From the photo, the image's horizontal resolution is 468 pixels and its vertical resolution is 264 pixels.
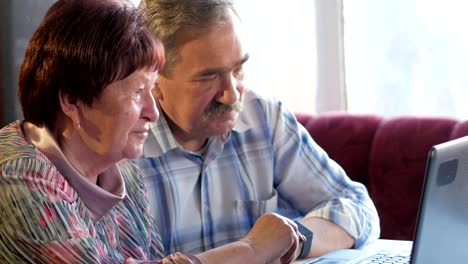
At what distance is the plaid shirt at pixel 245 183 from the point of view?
194 cm

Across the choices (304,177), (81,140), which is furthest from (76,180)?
(304,177)

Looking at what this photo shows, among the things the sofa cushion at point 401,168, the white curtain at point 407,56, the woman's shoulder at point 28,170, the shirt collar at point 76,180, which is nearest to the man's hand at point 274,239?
the shirt collar at point 76,180

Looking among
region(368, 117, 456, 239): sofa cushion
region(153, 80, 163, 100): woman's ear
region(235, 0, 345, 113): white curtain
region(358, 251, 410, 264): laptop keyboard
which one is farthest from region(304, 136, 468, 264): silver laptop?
region(235, 0, 345, 113): white curtain

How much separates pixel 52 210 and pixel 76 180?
0.40ft

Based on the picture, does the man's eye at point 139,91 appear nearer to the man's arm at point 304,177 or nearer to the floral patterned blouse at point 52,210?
the floral patterned blouse at point 52,210

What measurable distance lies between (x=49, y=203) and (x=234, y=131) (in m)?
0.73

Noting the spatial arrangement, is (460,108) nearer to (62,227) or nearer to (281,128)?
(281,128)

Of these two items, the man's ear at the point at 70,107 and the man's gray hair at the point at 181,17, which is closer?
the man's ear at the point at 70,107

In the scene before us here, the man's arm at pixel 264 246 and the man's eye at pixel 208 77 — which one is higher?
the man's eye at pixel 208 77

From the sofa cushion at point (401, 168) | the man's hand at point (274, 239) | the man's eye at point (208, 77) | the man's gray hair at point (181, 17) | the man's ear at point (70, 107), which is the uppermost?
the man's gray hair at point (181, 17)

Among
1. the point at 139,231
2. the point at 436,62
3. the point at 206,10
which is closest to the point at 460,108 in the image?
the point at 436,62

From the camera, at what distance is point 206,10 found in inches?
73.7

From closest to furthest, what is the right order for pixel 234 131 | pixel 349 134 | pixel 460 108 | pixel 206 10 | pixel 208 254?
pixel 208 254 → pixel 206 10 → pixel 234 131 → pixel 349 134 → pixel 460 108

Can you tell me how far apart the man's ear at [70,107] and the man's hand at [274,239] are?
1.28ft
